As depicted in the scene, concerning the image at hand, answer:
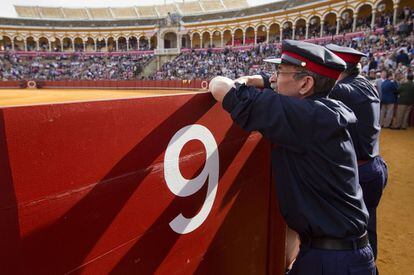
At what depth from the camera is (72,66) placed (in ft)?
162

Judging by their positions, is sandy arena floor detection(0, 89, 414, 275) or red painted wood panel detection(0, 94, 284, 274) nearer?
→ red painted wood panel detection(0, 94, 284, 274)

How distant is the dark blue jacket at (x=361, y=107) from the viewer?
282 cm

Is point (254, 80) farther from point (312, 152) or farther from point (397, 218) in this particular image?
point (397, 218)

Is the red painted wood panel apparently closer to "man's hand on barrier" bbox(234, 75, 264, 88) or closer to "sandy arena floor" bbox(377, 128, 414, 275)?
"man's hand on barrier" bbox(234, 75, 264, 88)

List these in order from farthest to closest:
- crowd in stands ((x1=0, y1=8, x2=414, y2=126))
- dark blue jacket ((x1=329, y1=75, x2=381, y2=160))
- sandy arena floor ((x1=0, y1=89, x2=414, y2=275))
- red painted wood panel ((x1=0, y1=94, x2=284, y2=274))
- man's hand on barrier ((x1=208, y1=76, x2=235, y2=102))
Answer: crowd in stands ((x1=0, y1=8, x2=414, y2=126)) → sandy arena floor ((x1=0, y1=89, x2=414, y2=275)) → dark blue jacket ((x1=329, y1=75, x2=381, y2=160)) → man's hand on barrier ((x1=208, y1=76, x2=235, y2=102)) → red painted wood panel ((x1=0, y1=94, x2=284, y2=274))

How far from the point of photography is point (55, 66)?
160 ft

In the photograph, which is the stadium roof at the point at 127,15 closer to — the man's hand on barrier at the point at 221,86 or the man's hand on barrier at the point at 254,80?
the man's hand on barrier at the point at 254,80

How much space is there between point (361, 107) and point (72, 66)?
173ft

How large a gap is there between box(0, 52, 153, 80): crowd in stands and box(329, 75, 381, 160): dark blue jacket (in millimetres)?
42841

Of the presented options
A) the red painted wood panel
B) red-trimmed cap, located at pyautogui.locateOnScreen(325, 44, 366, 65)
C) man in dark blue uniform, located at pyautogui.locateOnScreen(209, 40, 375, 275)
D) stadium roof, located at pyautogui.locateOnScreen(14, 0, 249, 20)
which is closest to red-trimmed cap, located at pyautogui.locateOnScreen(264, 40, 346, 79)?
man in dark blue uniform, located at pyautogui.locateOnScreen(209, 40, 375, 275)

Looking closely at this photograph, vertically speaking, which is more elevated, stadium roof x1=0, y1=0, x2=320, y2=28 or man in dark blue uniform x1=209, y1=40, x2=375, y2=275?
stadium roof x1=0, y1=0, x2=320, y2=28

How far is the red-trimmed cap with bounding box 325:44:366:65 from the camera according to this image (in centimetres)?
290

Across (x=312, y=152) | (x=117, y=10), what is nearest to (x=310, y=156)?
(x=312, y=152)

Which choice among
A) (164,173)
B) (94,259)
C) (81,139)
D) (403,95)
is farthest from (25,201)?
(403,95)
